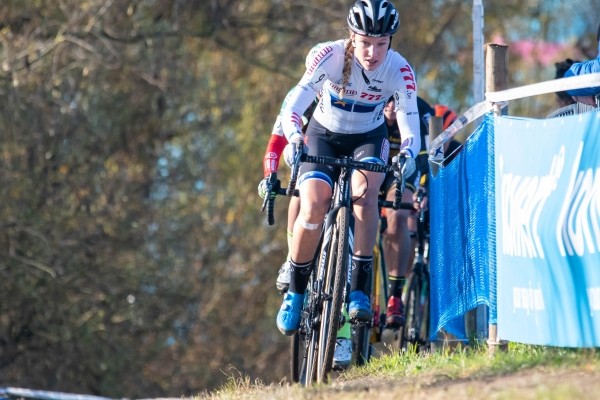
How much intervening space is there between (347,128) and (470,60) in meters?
14.5

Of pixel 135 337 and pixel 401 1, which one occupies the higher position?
pixel 401 1

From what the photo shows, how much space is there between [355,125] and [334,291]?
141cm

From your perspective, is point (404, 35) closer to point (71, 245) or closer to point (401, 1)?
point (401, 1)

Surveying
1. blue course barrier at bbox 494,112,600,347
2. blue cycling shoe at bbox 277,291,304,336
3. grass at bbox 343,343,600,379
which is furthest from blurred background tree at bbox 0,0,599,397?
blue course barrier at bbox 494,112,600,347

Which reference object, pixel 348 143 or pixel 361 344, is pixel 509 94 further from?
pixel 361 344

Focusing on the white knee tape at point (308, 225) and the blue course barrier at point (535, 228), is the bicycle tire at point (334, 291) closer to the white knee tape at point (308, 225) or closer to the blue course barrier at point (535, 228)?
the white knee tape at point (308, 225)

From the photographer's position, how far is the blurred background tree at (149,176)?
1656 cm

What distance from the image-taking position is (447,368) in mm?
6820

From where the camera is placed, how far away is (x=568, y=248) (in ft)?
20.7

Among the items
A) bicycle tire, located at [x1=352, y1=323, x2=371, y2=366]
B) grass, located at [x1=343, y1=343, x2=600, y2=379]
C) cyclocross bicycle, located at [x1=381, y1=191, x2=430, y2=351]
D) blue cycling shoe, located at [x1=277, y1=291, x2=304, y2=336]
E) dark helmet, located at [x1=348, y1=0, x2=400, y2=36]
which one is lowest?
grass, located at [x1=343, y1=343, x2=600, y2=379]

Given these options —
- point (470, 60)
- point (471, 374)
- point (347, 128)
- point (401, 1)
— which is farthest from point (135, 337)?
point (471, 374)

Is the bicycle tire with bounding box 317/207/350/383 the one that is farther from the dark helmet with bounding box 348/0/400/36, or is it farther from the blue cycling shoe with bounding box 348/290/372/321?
the dark helmet with bounding box 348/0/400/36

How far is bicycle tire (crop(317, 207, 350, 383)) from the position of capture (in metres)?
6.98

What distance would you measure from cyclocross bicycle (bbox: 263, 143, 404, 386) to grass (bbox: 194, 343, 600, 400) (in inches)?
9.0
